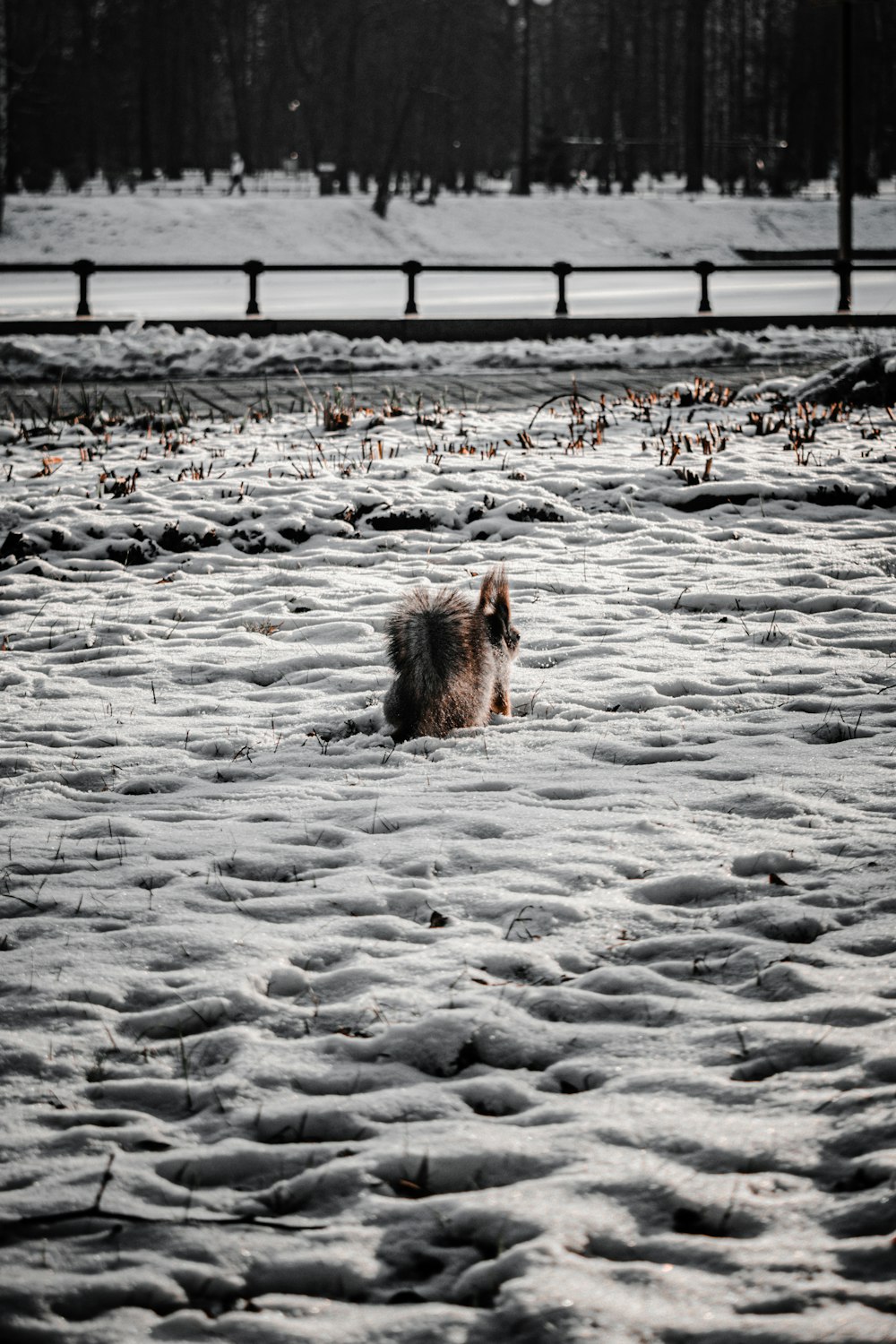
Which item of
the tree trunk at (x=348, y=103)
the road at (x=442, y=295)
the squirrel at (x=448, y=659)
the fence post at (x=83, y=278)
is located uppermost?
the tree trunk at (x=348, y=103)

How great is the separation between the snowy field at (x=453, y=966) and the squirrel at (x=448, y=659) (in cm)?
16

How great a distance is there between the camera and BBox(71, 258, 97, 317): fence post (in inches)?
762

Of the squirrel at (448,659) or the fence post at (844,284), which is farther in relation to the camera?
the fence post at (844,284)

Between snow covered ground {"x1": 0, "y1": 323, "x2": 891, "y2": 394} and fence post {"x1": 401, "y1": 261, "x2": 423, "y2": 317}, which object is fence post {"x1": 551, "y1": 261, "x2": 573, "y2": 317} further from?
snow covered ground {"x1": 0, "y1": 323, "x2": 891, "y2": 394}

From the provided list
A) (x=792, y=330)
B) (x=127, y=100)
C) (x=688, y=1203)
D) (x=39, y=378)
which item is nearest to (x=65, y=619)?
(x=688, y=1203)

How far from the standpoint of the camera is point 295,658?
6.34 metres

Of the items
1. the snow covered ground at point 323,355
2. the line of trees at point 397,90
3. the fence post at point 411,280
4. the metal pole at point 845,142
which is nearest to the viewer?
the snow covered ground at point 323,355

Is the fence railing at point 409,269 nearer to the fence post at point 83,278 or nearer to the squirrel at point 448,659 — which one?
the fence post at point 83,278

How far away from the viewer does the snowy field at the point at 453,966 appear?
2.45 meters

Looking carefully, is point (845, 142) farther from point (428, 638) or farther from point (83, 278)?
point (428, 638)

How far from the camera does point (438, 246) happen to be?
47469mm

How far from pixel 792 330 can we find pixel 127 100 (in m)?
62.8

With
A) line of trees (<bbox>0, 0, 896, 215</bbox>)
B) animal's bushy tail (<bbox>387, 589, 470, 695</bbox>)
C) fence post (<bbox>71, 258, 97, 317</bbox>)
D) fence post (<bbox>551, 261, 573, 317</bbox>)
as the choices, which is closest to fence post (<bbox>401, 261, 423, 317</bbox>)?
fence post (<bbox>551, 261, 573, 317</bbox>)

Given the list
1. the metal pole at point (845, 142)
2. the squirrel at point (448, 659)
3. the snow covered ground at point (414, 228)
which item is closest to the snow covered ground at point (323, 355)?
the metal pole at point (845, 142)
